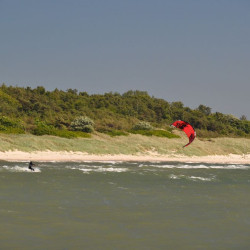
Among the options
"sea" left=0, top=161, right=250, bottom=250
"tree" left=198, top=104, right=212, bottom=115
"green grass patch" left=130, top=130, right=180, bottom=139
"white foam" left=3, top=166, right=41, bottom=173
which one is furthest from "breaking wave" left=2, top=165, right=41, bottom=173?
"tree" left=198, top=104, right=212, bottom=115

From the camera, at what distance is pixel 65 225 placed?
15500 mm

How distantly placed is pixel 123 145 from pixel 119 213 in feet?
120

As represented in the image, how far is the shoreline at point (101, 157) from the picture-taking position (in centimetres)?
4238

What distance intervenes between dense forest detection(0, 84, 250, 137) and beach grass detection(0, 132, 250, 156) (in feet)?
10.0

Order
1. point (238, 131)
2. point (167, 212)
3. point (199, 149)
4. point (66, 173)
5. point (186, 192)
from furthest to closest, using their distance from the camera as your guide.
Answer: point (238, 131) → point (199, 149) → point (66, 173) → point (186, 192) → point (167, 212)

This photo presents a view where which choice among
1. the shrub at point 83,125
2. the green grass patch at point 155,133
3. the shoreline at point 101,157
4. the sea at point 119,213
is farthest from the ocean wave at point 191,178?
the green grass patch at point 155,133

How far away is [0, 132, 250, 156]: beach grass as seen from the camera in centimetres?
4641

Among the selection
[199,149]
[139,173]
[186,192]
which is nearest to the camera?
[186,192]

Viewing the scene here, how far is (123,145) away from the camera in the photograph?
54.4m

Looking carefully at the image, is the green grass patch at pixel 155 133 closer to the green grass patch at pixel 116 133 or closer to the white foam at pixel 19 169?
the green grass patch at pixel 116 133

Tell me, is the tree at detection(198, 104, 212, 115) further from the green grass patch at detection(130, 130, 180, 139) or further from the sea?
the sea

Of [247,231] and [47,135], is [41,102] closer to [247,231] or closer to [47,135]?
[47,135]

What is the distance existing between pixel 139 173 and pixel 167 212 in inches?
617

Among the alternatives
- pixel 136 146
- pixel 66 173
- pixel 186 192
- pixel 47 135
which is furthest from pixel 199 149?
pixel 186 192
